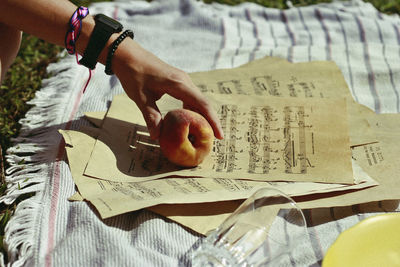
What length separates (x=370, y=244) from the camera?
116cm

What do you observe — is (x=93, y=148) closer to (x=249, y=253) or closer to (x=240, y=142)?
(x=240, y=142)

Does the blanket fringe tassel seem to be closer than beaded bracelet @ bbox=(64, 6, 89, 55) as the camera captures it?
Yes

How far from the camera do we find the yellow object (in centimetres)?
111

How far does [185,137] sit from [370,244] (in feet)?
1.81

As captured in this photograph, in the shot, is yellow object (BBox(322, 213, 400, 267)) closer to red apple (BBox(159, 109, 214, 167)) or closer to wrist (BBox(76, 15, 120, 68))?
red apple (BBox(159, 109, 214, 167))

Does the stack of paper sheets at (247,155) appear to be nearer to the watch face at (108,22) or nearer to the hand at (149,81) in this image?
the hand at (149,81)

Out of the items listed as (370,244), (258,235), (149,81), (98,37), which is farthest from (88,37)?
(370,244)

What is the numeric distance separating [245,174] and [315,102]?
405 millimetres

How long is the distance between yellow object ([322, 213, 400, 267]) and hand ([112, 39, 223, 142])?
49cm

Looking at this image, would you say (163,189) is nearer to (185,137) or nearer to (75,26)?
(185,137)

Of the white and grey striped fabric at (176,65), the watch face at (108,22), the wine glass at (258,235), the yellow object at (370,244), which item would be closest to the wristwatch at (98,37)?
the watch face at (108,22)

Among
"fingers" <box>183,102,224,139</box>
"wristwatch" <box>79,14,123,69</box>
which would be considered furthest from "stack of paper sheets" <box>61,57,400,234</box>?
"wristwatch" <box>79,14,123,69</box>

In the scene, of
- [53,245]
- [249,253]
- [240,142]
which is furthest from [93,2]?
[249,253]

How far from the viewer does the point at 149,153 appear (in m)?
1.45
